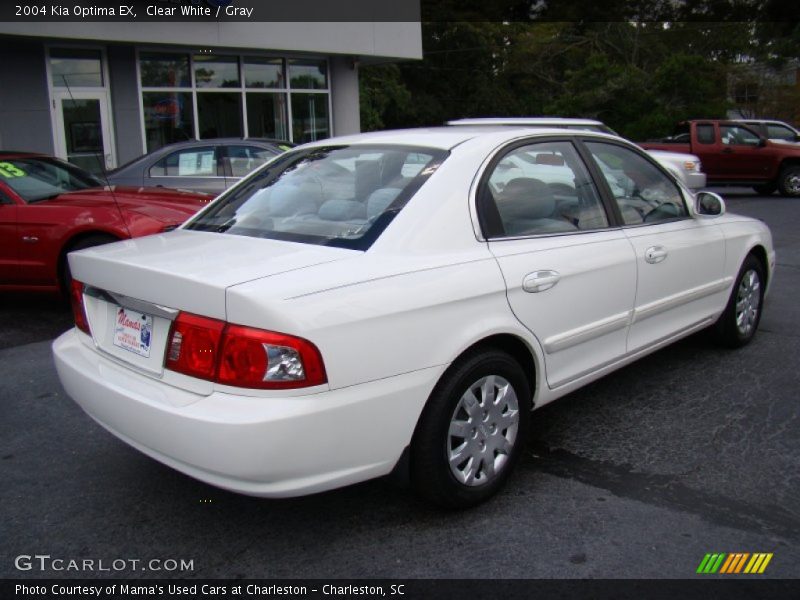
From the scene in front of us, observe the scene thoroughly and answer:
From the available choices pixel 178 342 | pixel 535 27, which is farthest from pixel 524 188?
pixel 535 27

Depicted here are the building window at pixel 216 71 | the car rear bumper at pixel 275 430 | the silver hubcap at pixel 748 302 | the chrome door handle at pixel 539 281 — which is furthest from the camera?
the building window at pixel 216 71

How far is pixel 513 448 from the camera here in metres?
3.50

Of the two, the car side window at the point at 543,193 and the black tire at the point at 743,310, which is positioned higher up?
the car side window at the point at 543,193

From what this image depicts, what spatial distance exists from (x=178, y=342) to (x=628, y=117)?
29451 millimetres

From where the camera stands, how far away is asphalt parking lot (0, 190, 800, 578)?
3.00 meters

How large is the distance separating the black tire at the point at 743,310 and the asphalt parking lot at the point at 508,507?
682mm

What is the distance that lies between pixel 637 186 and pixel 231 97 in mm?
14929

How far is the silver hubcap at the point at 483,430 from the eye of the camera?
3.23 metres

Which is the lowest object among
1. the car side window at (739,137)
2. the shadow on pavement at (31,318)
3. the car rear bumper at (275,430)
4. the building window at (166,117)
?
the shadow on pavement at (31,318)

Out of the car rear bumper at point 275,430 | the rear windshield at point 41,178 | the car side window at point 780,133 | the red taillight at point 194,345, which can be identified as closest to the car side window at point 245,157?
the rear windshield at point 41,178

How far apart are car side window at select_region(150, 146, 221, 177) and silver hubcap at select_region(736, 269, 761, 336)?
6.77 meters

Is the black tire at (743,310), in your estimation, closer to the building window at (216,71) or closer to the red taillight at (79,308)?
the red taillight at (79,308)

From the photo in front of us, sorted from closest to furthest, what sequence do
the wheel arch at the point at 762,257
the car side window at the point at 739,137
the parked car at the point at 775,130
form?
the wheel arch at the point at 762,257, the car side window at the point at 739,137, the parked car at the point at 775,130
